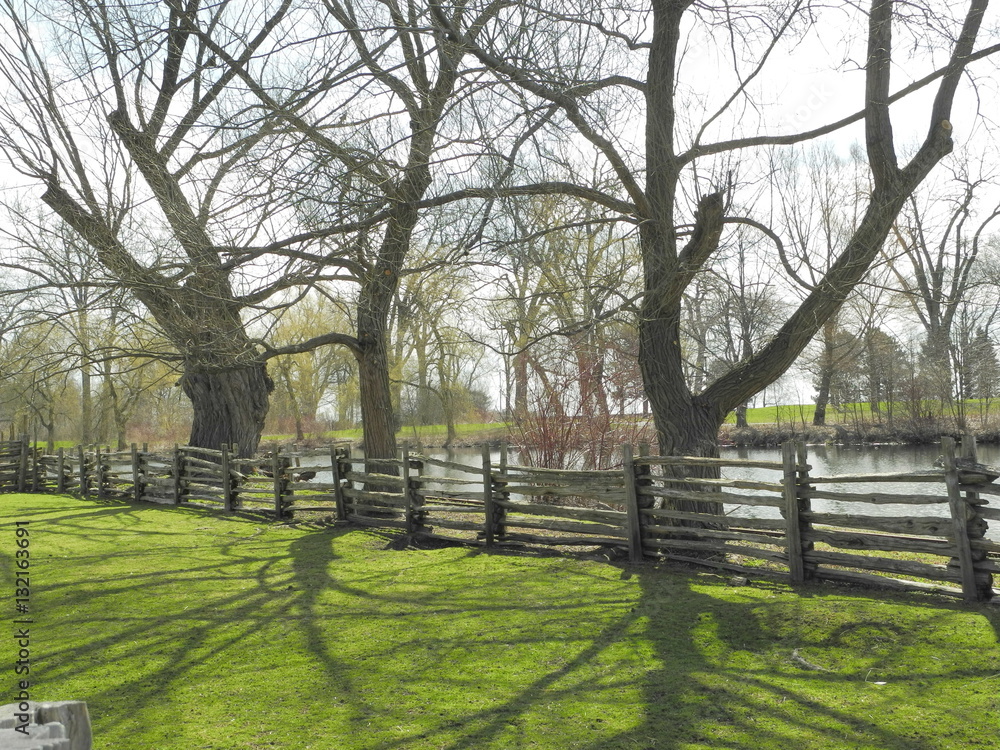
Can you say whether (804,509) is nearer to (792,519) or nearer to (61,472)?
(792,519)

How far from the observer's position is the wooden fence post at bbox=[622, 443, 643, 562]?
25.1 ft

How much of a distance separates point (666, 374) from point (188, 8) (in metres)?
5.19

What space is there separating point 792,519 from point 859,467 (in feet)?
41.8

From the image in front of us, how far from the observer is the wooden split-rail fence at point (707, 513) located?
577 cm

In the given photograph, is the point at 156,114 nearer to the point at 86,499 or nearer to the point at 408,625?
the point at 408,625

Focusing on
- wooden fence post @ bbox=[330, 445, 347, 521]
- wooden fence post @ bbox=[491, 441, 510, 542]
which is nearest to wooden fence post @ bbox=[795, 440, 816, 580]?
wooden fence post @ bbox=[491, 441, 510, 542]

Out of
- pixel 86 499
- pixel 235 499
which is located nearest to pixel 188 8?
pixel 235 499

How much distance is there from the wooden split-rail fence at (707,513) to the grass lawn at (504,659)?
13.7 inches

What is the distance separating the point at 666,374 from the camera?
26.9ft

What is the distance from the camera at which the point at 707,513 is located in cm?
761

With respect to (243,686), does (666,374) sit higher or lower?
higher

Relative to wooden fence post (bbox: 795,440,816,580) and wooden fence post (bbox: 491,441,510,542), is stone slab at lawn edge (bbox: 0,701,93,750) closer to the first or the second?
wooden fence post (bbox: 795,440,816,580)

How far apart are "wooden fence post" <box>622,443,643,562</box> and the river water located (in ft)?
12.1

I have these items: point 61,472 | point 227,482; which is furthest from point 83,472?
point 227,482
